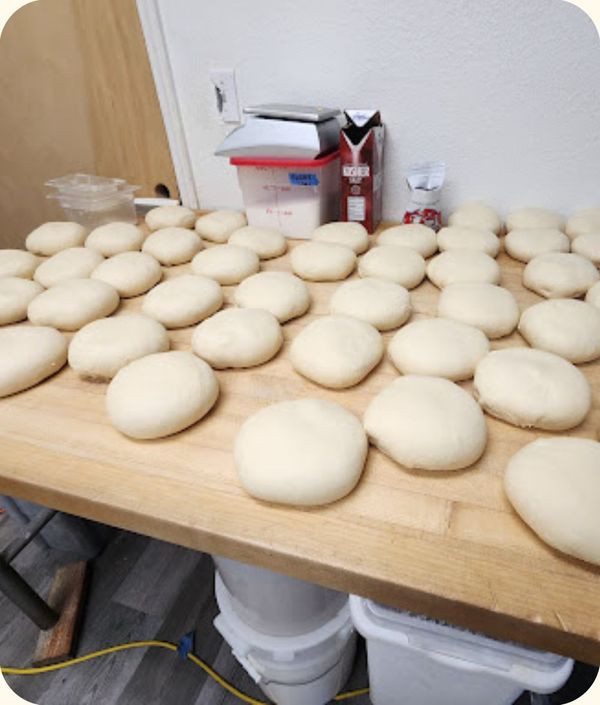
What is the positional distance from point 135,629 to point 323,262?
1.03 m

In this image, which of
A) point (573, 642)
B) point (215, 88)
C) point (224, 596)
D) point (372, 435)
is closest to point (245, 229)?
point (215, 88)

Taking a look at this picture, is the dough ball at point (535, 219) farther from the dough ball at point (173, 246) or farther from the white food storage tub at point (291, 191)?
the dough ball at point (173, 246)

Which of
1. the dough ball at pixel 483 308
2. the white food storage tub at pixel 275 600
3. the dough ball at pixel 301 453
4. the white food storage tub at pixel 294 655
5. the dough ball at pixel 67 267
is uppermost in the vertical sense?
the dough ball at pixel 67 267

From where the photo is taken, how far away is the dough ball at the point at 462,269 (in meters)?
0.93

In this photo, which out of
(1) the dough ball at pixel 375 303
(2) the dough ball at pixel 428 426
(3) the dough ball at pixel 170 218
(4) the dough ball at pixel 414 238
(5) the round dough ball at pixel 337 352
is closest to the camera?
(2) the dough ball at pixel 428 426

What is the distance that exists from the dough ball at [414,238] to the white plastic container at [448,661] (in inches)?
28.5

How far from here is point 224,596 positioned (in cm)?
101

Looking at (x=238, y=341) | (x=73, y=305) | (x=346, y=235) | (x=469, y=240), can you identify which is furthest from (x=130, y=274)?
(x=469, y=240)

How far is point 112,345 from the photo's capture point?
0.79m

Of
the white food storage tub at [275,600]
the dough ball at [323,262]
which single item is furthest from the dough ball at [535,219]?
the white food storage tub at [275,600]

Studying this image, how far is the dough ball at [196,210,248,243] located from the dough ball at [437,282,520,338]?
60 centimetres

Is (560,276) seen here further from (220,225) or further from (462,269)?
(220,225)

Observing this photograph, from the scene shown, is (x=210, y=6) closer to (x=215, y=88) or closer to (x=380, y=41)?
(x=215, y=88)

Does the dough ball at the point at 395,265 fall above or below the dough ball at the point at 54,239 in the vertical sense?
below
